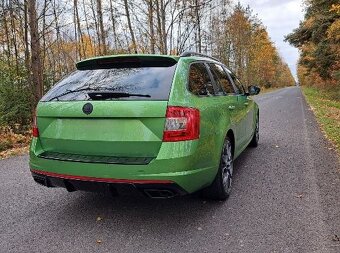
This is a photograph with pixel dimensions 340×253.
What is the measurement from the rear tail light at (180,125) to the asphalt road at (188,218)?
3.17 ft

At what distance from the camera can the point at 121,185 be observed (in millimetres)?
3299

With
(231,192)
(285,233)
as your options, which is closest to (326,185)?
(231,192)

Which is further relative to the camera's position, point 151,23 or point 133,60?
point 151,23

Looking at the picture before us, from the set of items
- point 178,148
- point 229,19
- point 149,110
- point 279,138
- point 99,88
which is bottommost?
point 279,138

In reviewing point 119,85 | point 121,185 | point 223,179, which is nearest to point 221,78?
point 223,179

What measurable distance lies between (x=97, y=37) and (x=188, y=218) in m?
24.5

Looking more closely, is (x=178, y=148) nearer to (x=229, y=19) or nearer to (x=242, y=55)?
(x=229, y=19)

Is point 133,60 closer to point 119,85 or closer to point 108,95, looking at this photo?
point 119,85

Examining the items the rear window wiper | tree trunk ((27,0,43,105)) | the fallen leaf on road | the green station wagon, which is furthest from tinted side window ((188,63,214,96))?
tree trunk ((27,0,43,105))

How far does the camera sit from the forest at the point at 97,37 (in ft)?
39.0

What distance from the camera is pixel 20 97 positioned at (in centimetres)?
1222

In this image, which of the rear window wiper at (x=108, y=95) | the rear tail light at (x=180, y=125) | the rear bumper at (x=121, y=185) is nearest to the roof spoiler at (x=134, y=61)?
the rear window wiper at (x=108, y=95)

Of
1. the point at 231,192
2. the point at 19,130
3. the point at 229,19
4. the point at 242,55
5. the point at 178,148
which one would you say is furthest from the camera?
the point at 242,55

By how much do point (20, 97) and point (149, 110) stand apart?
10313mm
